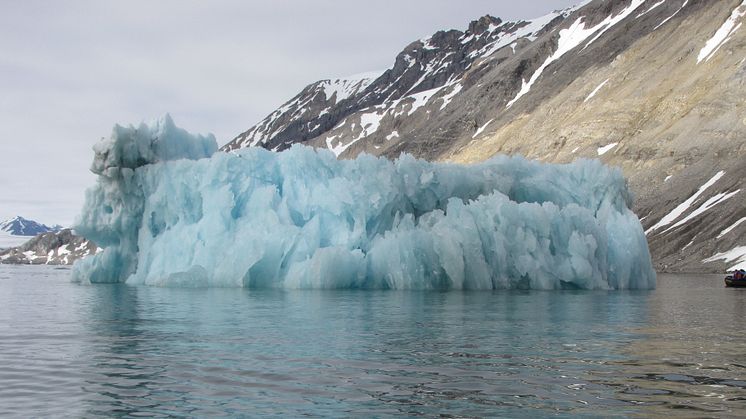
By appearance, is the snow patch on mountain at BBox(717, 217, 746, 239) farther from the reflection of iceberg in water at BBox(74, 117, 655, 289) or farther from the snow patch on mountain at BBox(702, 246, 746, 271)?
the reflection of iceberg in water at BBox(74, 117, 655, 289)

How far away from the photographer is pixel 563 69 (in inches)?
4815

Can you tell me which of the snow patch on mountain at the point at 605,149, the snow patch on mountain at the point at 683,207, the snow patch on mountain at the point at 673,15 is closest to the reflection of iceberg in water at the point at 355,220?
the snow patch on mountain at the point at 683,207

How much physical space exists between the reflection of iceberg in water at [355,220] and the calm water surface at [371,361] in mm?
7505

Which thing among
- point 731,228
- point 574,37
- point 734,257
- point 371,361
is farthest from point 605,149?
Result: point 371,361

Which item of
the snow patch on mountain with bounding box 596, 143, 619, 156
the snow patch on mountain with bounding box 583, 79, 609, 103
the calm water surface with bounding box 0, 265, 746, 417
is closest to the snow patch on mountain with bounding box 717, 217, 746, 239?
the snow patch on mountain with bounding box 596, 143, 619, 156

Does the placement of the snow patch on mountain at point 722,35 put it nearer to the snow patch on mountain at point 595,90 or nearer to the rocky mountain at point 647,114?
the rocky mountain at point 647,114

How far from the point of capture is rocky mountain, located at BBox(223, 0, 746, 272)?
75.8 metres

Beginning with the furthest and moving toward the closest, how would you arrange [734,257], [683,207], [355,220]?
[683,207]
[734,257]
[355,220]

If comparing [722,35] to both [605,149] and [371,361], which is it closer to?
[605,149]

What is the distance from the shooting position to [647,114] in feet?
302

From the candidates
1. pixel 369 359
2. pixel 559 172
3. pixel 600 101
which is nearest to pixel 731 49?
pixel 600 101

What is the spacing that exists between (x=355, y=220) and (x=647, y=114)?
6926 centimetres

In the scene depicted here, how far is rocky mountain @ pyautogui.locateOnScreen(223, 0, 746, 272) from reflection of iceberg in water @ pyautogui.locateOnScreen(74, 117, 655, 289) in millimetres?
36150

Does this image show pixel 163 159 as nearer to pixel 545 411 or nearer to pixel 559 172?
pixel 559 172
